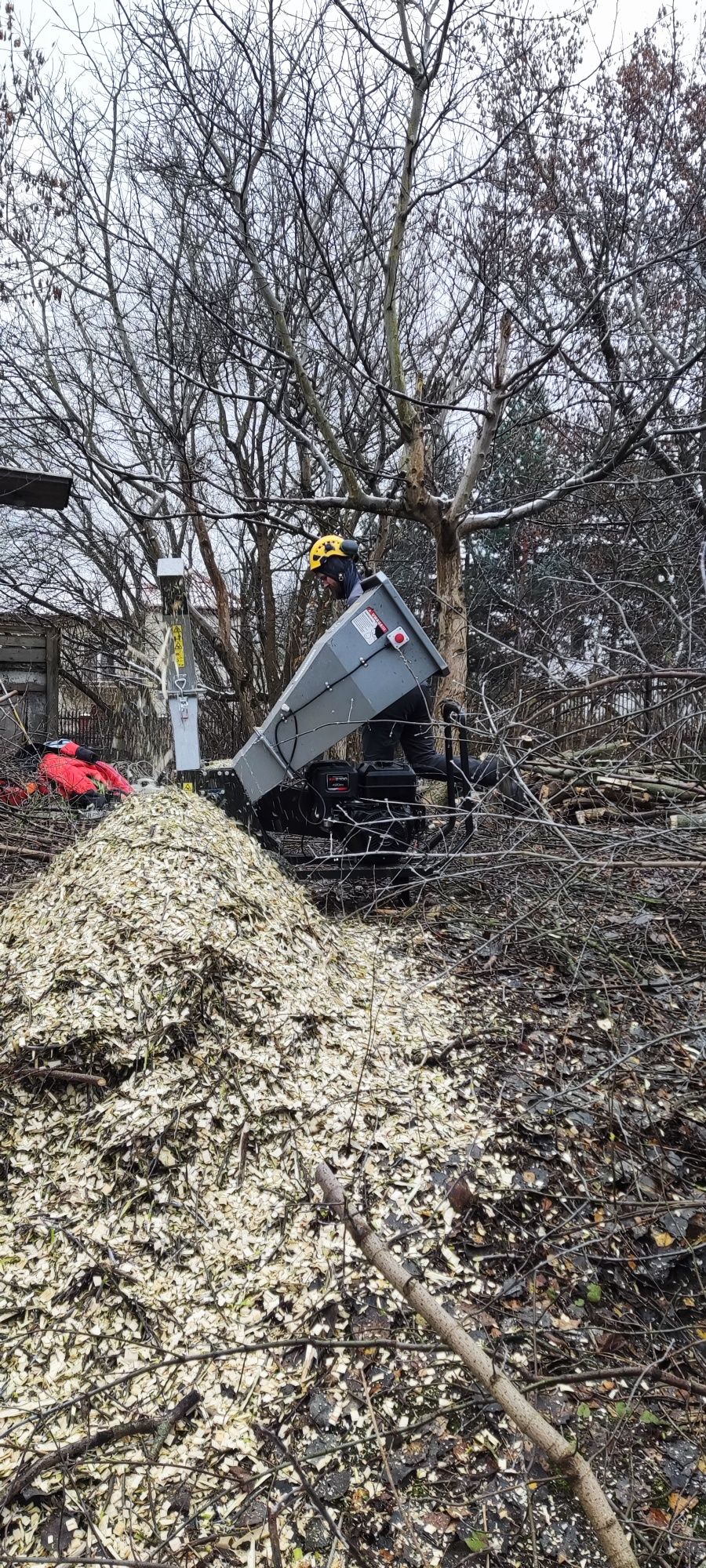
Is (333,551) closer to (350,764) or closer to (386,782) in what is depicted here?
(350,764)

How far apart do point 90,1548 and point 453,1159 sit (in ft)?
4.49

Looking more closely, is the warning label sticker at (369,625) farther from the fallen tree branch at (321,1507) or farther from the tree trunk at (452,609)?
the fallen tree branch at (321,1507)

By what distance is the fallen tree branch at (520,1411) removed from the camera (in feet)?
4.57

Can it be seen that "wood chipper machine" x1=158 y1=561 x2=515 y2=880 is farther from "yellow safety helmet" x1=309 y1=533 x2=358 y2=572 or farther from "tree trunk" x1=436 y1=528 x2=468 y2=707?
"tree trunk" x1=436 y1=528 x2=468 y2=707

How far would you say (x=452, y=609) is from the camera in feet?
25.5

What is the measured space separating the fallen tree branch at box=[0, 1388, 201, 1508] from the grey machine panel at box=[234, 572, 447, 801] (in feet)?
10.8

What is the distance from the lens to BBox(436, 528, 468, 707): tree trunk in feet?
25.4

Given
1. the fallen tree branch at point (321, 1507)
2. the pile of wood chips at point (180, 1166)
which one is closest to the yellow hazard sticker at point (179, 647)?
the pile of wood chips at point (180, 1166)

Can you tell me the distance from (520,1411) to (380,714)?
3790 mm

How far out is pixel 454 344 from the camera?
9.80 meters

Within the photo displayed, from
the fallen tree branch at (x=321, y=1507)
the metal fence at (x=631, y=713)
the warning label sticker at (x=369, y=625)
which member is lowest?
the fallen tree branch at (x=321, y=1507)

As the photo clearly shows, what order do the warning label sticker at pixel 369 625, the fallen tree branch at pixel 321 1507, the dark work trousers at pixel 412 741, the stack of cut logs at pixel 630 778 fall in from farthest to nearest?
the dark work trousers at pixel 412 741
the warning label sticker at pixel 369 625
the stack of cut logs at pixel 630 778
the fallen tree branch at pixel 321 1507

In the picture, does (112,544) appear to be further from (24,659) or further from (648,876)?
(648,876)

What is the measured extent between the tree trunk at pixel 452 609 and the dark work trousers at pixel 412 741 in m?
2.40
